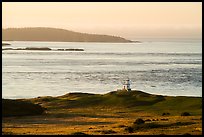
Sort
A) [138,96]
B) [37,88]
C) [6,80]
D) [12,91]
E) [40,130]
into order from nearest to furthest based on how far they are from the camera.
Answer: [40,130] → [138,96] → [12,91] → [37,88] → [6,80]

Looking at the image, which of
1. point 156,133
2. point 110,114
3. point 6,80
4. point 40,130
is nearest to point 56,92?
point 6,80

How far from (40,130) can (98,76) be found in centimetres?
7071

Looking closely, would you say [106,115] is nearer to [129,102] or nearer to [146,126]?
[129,102]

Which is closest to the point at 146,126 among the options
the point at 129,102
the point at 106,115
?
the point at 106,115

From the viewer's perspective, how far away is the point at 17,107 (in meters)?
40.9

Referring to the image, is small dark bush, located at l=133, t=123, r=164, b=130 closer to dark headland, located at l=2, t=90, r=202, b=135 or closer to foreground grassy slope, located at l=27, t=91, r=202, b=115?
dark headland, located at l=2, t=90, r=202, b=135

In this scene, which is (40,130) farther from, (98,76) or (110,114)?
(98,76)

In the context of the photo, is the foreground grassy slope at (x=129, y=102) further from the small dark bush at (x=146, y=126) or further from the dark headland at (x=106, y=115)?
the small dark bush at (x=146, y=126)

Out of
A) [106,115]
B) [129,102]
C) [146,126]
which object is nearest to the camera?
[146,126]

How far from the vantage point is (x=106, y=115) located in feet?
135

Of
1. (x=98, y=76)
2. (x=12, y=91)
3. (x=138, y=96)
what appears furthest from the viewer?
(x=98, y=76)

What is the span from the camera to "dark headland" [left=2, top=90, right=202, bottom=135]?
1107 inches

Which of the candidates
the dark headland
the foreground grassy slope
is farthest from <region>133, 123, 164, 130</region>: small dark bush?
the foreground grassy slope

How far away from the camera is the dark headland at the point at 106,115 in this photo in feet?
92.2
